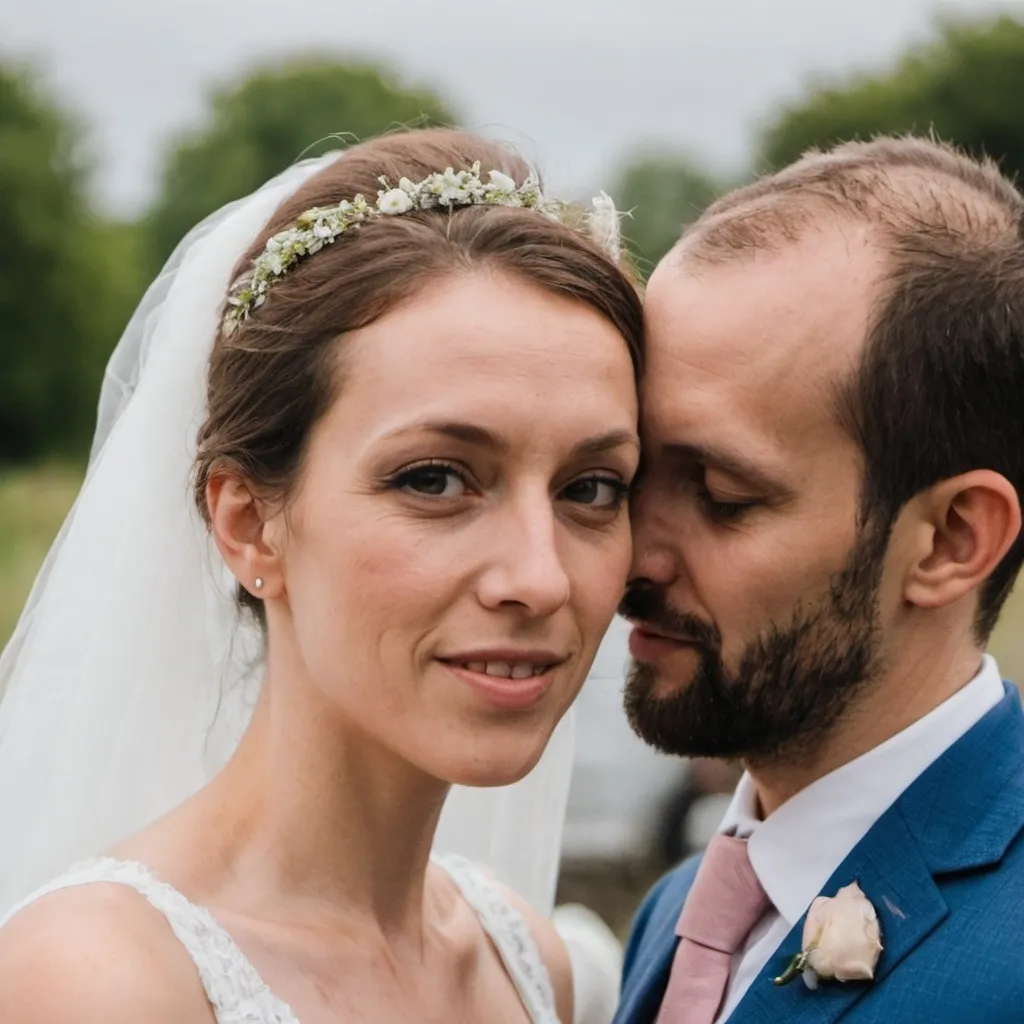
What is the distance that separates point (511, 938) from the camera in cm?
396

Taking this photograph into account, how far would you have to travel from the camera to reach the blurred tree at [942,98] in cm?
5725

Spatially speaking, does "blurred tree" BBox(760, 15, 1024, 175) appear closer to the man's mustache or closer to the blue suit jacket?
the man's mustache

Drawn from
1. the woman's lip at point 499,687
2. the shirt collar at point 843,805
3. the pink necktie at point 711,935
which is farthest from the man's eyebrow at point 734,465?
the pink necktie at point 711,935

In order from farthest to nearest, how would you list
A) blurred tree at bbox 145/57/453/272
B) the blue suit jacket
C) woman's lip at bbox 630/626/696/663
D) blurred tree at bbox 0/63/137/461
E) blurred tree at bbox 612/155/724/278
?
blurred tree at bbox 612/155/724/278 < blurred tree at bbox 145/57/453/272 < blurred tree at bbox 0/63/137/461 < woman's lip at bbox 630/626/696/663 < the blue suit jacket

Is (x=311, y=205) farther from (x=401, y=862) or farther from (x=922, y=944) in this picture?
(x=922, y=944)

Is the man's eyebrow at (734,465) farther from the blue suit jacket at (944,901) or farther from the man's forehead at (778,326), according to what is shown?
the blue suit jacket at (944,901)

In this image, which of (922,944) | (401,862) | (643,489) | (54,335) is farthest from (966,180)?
(54,335)

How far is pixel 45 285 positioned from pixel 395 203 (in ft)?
151

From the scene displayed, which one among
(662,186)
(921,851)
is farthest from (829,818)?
(662,186)

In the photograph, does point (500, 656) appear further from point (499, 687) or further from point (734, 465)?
point (734, 465)

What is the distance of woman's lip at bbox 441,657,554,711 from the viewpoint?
3.09m

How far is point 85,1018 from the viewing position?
272 cm

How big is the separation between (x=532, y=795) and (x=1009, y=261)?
6.41 feet

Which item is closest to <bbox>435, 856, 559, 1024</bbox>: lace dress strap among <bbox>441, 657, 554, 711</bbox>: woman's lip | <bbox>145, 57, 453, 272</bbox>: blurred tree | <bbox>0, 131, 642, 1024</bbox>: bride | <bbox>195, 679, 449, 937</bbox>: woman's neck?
<bbox>0, 131, 642, 1024</bbox>: bride
